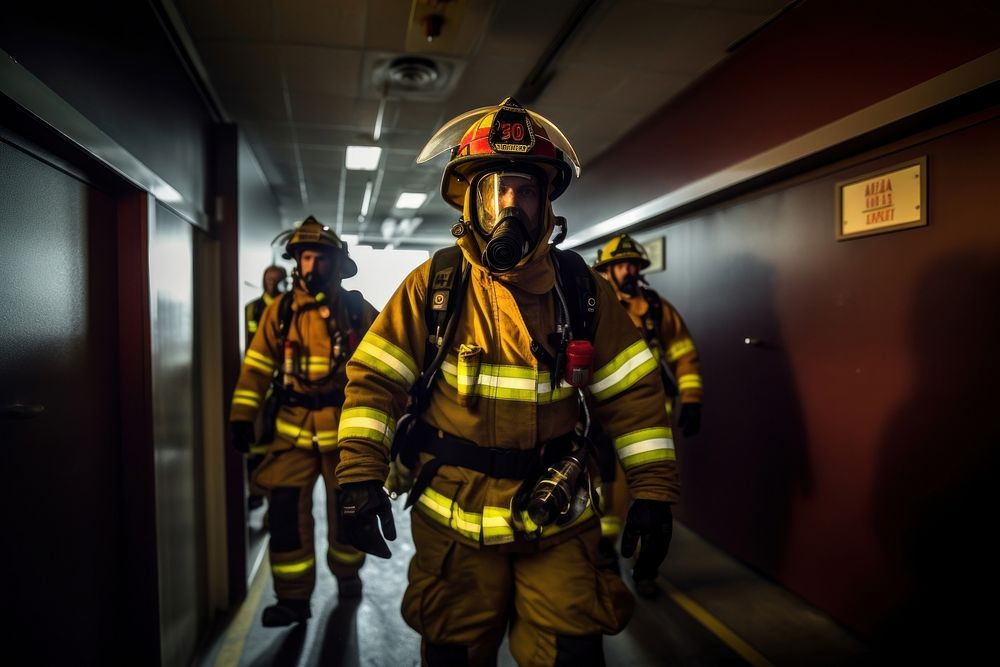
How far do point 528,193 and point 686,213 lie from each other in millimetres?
2884

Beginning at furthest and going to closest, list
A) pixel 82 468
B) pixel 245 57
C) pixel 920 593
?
pixel 245 57 → pixel 920 593 → pixel 82 468

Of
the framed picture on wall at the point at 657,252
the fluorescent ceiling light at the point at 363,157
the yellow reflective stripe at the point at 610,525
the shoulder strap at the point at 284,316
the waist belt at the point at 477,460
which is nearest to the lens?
the waist belt at the point at 477,460

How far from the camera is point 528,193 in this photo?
1806 mm

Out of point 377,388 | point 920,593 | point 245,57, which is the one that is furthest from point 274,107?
point 920,593

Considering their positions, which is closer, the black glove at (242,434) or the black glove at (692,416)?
the black glove at (242,434)

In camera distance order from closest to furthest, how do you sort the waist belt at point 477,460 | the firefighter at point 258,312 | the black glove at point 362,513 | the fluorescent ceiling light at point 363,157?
the black glove at point 362,513
the waist belt at point 477,460
the firefighter at point 258,312
the fluorescent ceiling light at point 363,157

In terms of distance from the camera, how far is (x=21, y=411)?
1547 mm

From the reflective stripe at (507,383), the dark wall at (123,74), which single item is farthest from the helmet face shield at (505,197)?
the dark wall at (123,74)

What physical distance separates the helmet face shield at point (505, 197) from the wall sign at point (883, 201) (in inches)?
68.8

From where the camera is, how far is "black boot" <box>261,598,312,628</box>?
2.92 meters

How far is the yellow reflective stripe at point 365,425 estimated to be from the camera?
1.70 meters

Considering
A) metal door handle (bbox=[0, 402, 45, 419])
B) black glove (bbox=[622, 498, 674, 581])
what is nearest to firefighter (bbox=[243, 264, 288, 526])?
metal door handle (bbox=[0, 402, 45, 419])

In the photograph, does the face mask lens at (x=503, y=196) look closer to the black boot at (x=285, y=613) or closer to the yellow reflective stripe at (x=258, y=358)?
the yellow reflective stripe at (x=258, y=358)

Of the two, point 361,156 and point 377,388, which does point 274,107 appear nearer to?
point 361,156
